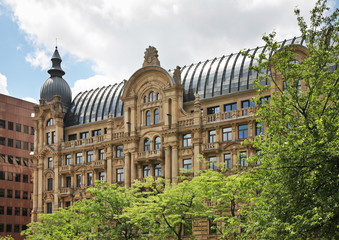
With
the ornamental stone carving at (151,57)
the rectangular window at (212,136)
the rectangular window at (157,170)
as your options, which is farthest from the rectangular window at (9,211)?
the rectangular window at (212,136)

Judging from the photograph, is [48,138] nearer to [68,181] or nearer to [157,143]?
[68,181]

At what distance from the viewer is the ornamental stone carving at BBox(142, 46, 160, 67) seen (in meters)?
71.9

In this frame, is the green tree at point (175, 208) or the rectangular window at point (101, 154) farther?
the rectangular window at point (101, 154)

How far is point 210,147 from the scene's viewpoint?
212ft

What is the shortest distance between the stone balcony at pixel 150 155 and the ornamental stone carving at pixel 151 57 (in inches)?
482

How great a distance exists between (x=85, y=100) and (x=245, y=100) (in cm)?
3046

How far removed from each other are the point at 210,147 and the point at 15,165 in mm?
56249

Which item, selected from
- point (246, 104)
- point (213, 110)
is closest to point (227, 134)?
point (246, 104)

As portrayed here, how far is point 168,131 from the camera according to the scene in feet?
222

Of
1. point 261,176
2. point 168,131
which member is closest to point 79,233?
point 168,131

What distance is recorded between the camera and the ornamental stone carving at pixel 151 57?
71938 millimetres

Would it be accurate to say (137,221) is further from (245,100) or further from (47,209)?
(47,209)

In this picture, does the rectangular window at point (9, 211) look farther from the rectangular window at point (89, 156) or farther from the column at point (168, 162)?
the column at point (168, 162)

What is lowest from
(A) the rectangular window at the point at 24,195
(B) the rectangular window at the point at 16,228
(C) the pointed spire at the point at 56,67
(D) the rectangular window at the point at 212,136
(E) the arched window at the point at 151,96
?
(B) the rectangular window at the point at 16,228
